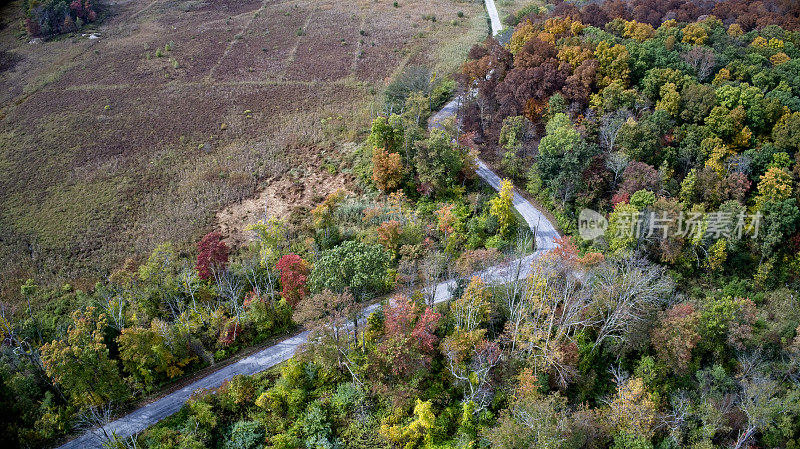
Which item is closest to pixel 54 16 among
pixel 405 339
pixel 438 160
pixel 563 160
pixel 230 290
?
pixel 230 290

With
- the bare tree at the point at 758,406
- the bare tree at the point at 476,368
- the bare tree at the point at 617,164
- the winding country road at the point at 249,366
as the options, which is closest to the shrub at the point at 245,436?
the winding country road at the point at 249,366

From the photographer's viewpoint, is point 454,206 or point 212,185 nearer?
point 454,206

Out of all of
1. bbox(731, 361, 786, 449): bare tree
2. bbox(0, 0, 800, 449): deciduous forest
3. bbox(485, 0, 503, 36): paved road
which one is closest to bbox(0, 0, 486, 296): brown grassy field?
bbox(485, 0, 503, 36): paved road

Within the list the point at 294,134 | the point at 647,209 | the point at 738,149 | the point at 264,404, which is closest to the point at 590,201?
the point at 647,209

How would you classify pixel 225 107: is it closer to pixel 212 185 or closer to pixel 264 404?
pixel 212 185

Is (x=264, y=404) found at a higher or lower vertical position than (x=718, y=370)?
higher

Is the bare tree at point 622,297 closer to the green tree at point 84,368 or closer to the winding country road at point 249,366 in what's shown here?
the winding country road at point 249,366

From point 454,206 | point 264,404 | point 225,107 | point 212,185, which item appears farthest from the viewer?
point 225,107
